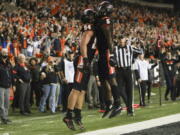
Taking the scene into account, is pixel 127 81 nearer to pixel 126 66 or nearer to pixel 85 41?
pixel 126 66

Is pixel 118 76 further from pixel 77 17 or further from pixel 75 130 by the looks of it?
pixel 77 17

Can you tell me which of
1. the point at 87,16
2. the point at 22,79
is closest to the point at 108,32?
the point at 87,16

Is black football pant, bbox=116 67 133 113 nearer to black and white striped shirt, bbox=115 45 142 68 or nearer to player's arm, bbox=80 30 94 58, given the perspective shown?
black and white striped shirt, bbox=115 45 142 68

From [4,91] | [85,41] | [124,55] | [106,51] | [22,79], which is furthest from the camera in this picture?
[22,79]

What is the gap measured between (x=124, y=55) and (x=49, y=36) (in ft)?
34.4

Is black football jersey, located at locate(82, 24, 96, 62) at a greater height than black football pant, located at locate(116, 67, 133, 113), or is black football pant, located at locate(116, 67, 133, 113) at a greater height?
black football jersey, located at locate(82, 24, 96, 62)

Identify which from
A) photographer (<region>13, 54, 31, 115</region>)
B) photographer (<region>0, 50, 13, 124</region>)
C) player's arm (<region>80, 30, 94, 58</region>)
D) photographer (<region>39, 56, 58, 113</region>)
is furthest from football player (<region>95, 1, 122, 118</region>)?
photographer (<region>39, 56, 58, 113</region>)

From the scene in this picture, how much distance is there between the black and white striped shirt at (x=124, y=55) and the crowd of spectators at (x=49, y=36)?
13.2 inches

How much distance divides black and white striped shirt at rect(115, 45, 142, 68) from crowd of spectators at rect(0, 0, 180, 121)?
1.10ft

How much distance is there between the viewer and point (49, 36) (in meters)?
21.8

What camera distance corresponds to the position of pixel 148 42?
3120 cm

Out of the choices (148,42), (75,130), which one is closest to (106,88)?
(75,130)

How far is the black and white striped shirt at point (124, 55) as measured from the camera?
38.4 ft

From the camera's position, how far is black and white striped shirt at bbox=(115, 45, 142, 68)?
11.7m
